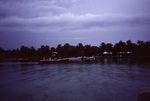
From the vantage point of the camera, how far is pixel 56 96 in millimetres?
13430

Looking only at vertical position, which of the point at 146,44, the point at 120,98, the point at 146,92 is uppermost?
the point at 146,44

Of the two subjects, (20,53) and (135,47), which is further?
(20,53)

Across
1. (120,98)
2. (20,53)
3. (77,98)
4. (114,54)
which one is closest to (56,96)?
(77,98)

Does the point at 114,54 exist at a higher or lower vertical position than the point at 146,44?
lower

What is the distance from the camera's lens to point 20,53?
144 m

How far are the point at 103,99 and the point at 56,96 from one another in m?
5.23

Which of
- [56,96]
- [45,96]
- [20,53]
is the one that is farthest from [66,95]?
[20,53]

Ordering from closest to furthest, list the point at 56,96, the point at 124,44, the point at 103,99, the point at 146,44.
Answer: the point at 103,99
the point at 56,96
the point at 146,44
the point at 124,44

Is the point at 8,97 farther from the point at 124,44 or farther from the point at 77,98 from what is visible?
the point at 124,44

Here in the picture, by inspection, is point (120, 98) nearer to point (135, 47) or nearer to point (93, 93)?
point (93, 93)

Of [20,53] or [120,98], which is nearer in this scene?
[120,98]

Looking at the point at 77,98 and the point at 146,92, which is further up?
the point at 146,92

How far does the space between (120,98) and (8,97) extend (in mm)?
12698

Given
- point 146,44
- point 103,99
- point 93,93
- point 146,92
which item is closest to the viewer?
point 146,92
